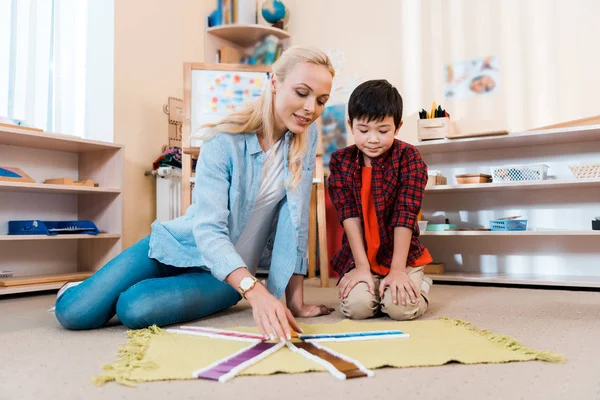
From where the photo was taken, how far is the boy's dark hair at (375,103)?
1.59 metres

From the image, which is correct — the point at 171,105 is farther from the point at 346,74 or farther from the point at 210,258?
the point at 210,258

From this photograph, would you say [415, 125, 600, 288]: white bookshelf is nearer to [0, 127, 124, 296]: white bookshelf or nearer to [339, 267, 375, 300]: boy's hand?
[339, 267, 375, 300]: boy's hand

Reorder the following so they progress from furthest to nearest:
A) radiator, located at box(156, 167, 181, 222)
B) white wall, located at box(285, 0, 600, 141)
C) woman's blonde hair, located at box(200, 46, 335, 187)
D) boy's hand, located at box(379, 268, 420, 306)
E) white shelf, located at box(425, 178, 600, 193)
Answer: radiator, located at box(156, 167, 181, 222) < white wall, located at box(285, 0, 600, 141) < white shelf, located at box(425, 178, 600, 193) < boy's hand, located at box(379, 268, 420, 306) < woman's blonde hair, located at box(200, 46, 335, 187)

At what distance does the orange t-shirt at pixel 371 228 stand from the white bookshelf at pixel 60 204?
1427 mm

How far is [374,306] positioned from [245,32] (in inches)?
91.2

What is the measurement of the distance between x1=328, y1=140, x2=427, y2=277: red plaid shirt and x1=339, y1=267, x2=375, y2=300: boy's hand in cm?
9

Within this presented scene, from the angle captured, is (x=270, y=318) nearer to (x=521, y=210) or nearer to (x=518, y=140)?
(x=518, y=140)

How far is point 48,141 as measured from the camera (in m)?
2.46

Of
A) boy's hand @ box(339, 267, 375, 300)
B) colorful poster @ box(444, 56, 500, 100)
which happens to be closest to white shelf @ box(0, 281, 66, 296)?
boy's hand @ box(339, 267, 375, 300)

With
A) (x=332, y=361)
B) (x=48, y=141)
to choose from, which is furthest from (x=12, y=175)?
(x=332, y=361)

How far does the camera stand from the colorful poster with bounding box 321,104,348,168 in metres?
3.19

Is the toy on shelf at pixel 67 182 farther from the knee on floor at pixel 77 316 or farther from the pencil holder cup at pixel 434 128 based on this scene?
the pencil holder cup at pixel 434 128

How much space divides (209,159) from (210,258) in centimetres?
28

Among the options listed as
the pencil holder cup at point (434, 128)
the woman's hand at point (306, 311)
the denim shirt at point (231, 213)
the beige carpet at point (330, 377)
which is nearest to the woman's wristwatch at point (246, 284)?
the denim shirt at point (231, 213)
